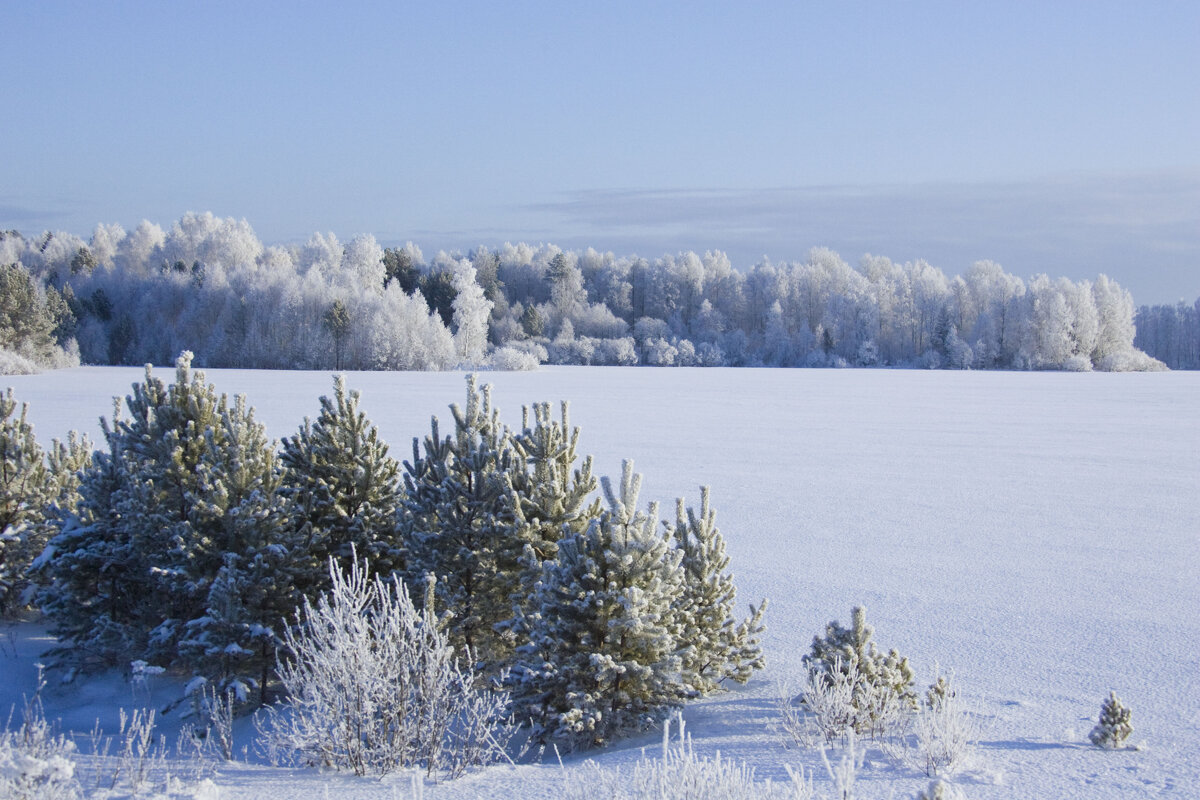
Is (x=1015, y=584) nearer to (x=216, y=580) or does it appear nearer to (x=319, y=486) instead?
(x=319, y=486)

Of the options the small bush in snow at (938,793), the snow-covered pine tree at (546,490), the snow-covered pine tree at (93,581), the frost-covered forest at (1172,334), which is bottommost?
the snow-covered pine tree at (93,581)

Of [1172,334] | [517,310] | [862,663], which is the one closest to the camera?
[862,663]

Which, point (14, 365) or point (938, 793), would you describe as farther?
point (14, 365)

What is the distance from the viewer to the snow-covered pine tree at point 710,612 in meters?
7.46

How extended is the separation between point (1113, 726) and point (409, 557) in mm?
5764

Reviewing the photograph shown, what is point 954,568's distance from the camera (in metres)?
11.3

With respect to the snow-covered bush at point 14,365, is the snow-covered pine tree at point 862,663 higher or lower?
lower

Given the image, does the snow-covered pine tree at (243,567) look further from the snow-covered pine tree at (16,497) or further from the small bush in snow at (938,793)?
the small bush in snow at (938,793)

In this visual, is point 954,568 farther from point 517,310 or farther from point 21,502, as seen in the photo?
point 517,310

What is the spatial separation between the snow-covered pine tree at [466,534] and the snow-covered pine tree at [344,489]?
0.77m

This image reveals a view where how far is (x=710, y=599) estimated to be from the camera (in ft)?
25.2

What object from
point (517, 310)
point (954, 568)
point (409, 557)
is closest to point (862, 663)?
point (409, 557)

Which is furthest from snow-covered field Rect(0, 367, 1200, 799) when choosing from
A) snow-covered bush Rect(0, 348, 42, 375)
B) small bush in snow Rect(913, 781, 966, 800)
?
snow-covered bush Rect(0, 348, 42, 375)

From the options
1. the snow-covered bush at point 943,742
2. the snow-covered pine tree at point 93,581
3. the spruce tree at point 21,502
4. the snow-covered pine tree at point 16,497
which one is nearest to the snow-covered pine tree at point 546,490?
the snow-covered bush at point 943,742
